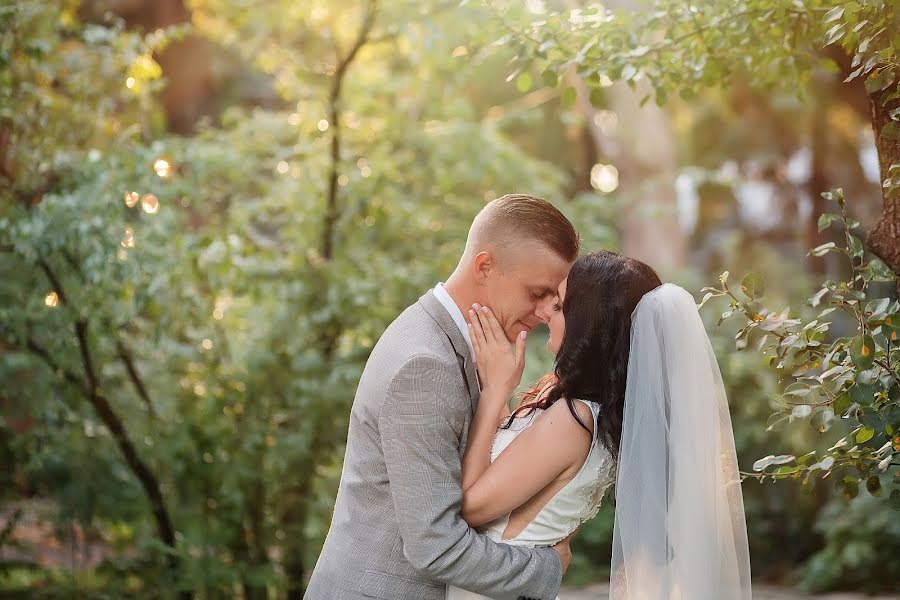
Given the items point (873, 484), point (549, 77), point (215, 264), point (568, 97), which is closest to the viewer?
point (873, 484)

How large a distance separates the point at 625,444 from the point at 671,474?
0.15 metres

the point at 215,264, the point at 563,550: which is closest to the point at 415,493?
the point at 563,550

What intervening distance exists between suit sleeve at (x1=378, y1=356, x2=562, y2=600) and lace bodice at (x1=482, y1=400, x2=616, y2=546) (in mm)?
169

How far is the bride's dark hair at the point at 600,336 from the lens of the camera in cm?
270

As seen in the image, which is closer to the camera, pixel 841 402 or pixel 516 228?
pixel 841 402

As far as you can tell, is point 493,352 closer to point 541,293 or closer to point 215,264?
point 541,293

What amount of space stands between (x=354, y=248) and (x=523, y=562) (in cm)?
377

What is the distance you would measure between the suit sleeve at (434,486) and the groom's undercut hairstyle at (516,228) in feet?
1.33

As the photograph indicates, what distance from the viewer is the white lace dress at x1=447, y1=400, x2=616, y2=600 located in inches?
105

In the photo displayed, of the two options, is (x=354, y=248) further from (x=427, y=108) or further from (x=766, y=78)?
(x=766, y=78)

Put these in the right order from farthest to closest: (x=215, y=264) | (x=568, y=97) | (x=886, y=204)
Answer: (x=215, y=264) → (x=568, y=97) → (x=886, y=204)

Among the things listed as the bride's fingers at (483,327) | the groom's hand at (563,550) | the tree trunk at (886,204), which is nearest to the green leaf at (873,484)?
the tree trunk at (886,204)

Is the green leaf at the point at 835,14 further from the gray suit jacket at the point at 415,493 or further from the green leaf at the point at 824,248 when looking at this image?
the gray suit jacket at the point at 415,493

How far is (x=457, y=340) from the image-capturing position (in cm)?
266
